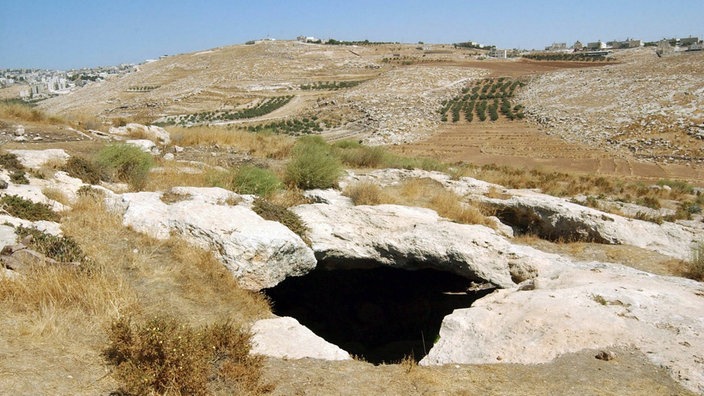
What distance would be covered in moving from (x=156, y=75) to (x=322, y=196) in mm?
70801

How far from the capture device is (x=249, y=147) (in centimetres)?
1496

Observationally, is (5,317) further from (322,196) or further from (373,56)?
(373,56)

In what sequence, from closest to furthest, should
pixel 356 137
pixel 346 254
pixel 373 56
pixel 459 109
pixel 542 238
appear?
pixel 346 254, pixel 542 238, pixel 356 137, pixel 459 109, pixel 373 56

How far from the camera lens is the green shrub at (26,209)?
581 centimetres

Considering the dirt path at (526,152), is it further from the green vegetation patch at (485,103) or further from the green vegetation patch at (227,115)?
the green vegetation patch at (227,115)

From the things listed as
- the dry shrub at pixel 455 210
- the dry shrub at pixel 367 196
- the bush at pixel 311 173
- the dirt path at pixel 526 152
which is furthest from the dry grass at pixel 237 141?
the dirt path at pixel 526 152

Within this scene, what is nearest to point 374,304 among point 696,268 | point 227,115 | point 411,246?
point 411,246

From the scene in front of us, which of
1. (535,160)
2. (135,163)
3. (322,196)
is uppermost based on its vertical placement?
(135,163)

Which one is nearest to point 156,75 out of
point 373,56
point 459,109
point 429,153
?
point 373,56

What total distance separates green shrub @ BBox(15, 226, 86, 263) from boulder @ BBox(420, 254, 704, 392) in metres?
3.84

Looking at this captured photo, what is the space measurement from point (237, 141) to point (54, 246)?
10.8 m

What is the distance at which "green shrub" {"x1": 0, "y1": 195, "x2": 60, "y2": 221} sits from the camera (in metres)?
5.81

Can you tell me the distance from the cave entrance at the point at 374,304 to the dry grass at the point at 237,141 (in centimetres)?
558

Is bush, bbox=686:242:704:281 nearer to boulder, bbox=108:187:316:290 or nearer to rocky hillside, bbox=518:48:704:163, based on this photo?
boulder, bbox=108:187:316:290
